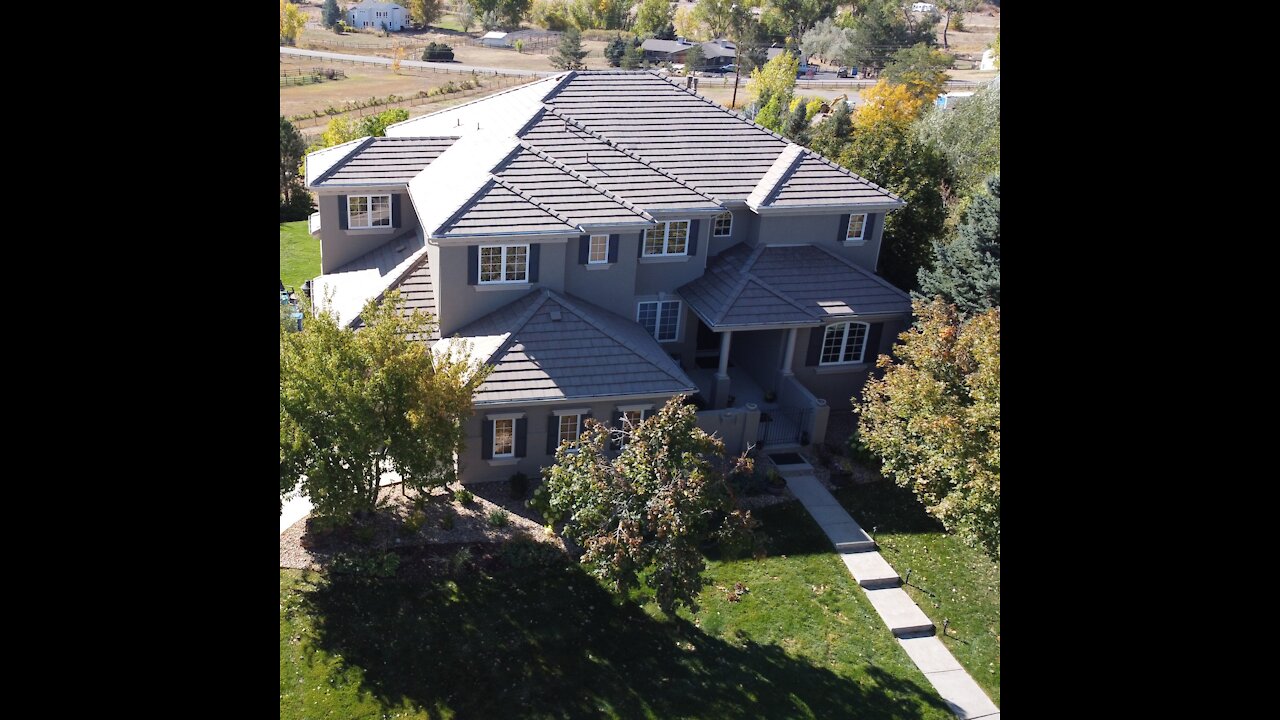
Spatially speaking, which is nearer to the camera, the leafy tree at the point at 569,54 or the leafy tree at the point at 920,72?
the leafy tree at the point at 920,72

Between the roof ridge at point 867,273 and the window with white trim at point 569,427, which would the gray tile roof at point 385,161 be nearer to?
the window with white trim at point 569,427

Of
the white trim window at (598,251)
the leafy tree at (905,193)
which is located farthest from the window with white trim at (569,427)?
the leafy tree at (905,193)

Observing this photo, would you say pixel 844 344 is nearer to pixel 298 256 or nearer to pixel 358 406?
pixel 358 406

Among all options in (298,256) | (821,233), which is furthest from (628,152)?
(298,256)

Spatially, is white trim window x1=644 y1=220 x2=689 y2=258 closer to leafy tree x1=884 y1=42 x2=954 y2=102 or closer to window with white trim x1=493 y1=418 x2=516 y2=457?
window with white trim x1=493 y1=418 x2=516 y2=457
